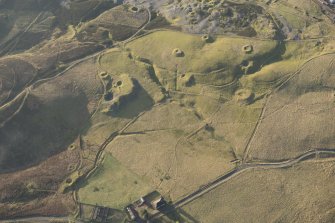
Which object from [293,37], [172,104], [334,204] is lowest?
[334,204]

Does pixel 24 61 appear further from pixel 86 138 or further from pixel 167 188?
pixel 167 188

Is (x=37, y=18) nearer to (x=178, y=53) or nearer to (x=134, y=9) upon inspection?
(x=134, y=9)

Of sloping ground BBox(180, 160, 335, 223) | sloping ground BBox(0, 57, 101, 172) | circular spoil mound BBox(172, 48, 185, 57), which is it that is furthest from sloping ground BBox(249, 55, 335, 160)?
sloping ground BBox(0, 57, 101, 172)

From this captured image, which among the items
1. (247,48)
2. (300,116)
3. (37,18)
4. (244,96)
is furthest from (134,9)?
(300,116)

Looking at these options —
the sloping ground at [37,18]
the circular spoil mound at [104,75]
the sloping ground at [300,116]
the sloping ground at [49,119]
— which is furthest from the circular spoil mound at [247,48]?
the sloping ground at [37,18]

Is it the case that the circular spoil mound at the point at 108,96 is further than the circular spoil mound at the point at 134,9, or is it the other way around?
the circular spoil mound at the point at 134,9

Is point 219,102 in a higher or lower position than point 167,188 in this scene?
higher

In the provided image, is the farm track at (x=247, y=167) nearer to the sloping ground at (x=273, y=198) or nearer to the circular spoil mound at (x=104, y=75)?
the sloping ground at (x=273, y=198)

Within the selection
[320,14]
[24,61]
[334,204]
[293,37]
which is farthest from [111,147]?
[320,14]
